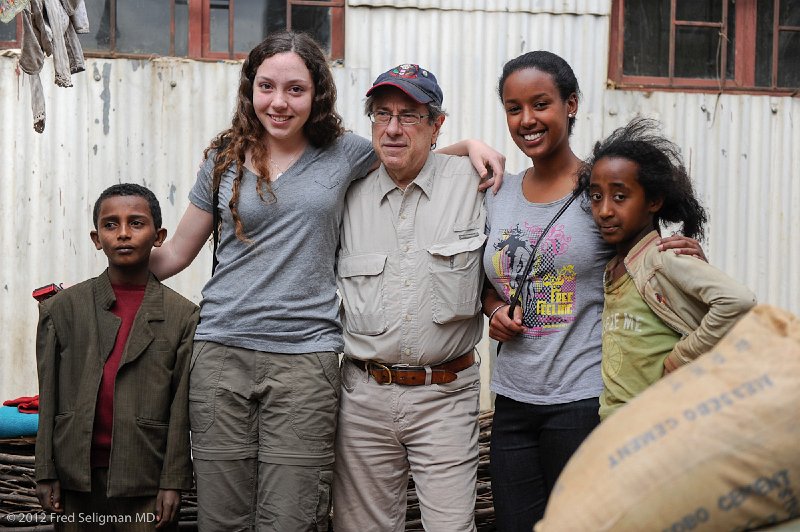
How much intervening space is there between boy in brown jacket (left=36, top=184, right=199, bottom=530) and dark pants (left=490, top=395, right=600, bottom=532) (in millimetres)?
1082

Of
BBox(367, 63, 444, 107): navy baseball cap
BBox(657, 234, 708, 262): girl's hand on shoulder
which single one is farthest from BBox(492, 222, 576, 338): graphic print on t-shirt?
BBox(367, 63, 444, 107): navy baseball cap

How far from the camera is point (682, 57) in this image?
5.82 m

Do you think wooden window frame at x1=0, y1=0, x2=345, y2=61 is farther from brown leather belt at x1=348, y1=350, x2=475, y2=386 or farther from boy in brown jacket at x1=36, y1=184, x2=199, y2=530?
brown leather belt at x1=348, y1=350, x2=475, y2=386

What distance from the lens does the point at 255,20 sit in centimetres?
550

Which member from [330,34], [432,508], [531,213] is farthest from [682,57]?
[432,508]

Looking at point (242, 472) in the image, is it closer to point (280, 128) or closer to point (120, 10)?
point (280, 128)

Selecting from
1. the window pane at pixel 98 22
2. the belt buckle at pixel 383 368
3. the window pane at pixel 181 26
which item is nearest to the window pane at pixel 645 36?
the window pane at pixel 181 26

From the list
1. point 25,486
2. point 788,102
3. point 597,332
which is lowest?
point 25,486

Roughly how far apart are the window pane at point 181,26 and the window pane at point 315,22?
0.64 meters

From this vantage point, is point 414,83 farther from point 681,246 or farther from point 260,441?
point 260,441

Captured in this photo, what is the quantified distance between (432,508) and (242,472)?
650mm

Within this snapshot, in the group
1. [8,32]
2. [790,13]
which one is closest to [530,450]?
[8,32]

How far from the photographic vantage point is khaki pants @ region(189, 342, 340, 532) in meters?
3.00

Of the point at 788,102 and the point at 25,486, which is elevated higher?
the point at 788,102
